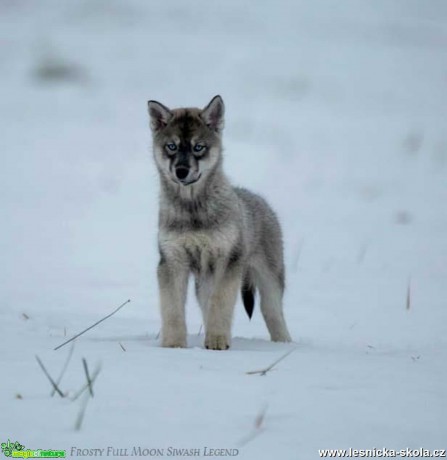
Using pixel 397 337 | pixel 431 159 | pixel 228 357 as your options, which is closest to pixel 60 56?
pixel 431 159

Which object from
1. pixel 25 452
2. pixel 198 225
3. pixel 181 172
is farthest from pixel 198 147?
pixel 25 452

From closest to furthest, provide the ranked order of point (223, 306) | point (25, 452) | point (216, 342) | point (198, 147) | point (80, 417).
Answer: point (25, 452)
point (80, 417)
point (216, 342)
point (223, 306)
point (198, 147)

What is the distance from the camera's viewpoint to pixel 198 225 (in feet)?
19.6

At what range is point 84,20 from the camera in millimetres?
34094

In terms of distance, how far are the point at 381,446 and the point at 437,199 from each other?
10953 millimetres

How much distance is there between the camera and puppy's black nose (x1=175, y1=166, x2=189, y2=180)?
6031mm

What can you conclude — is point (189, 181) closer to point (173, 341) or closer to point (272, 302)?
point (173, 341)

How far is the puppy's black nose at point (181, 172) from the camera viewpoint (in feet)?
19.8

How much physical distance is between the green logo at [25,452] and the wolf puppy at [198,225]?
2.42m

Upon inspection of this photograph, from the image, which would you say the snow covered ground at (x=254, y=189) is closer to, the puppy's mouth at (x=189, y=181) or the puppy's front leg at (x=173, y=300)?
the puppy's front leg at (x=173, y=300)

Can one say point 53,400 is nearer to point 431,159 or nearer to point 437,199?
point 437,199

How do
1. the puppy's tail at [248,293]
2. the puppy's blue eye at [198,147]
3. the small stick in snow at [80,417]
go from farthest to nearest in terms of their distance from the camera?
the puppy's tail at [248,293] → the puppy's blue eye at [198,147] → the small stick in snow at [80,417]

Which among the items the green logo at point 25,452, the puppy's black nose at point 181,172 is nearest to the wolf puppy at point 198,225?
the puppy's black nose at point 181,172

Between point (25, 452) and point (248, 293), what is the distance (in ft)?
12.8
